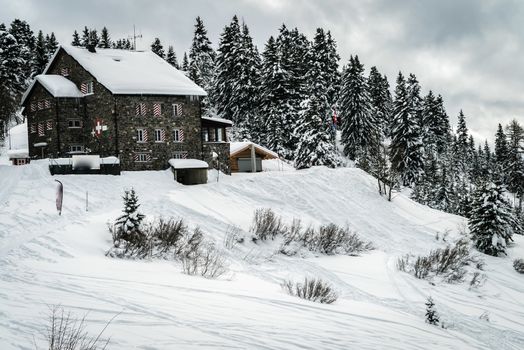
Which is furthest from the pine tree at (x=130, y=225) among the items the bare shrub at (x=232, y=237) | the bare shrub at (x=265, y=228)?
→ the bare shrub at (x=265, y=228)

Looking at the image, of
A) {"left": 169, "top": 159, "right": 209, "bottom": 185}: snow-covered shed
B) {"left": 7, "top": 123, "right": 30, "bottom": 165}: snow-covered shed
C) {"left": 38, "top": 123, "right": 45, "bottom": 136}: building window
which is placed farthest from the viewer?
{"left": 7, "top": 123, "right": 30, "bottom": 165}: snow-covered shed

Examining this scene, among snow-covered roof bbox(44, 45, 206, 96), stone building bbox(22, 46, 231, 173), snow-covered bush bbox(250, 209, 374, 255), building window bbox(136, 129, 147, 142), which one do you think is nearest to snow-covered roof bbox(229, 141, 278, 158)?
stone building bbox(22, 46, 231, 173)

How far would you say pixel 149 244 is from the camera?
580 inches

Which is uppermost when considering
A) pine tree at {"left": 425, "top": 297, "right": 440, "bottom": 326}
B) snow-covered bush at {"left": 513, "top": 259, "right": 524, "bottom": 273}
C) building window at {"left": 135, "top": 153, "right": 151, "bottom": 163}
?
building window at {"left": 135, "top": 153, "right": 151, "bottom": 163}

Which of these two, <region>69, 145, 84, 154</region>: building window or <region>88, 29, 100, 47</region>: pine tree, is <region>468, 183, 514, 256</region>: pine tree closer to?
<region>69, 145, 84, 154</region>: building window

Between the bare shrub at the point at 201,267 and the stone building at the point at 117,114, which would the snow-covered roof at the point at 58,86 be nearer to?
the stone building at the point at 117,114

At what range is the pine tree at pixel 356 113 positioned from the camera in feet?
189

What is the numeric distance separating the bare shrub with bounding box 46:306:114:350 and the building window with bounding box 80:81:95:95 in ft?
107

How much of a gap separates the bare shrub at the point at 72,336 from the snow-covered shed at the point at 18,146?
43710 millimetres

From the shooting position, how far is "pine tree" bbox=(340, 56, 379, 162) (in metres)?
57.7

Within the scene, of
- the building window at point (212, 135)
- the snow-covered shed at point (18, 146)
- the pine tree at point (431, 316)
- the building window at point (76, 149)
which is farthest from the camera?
the snow-covered shed at point (18, 146)

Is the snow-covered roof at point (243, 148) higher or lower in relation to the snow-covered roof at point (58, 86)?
lower

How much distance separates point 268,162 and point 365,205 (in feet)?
58.7

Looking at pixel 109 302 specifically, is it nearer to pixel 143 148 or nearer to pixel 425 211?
pixel 143 148
